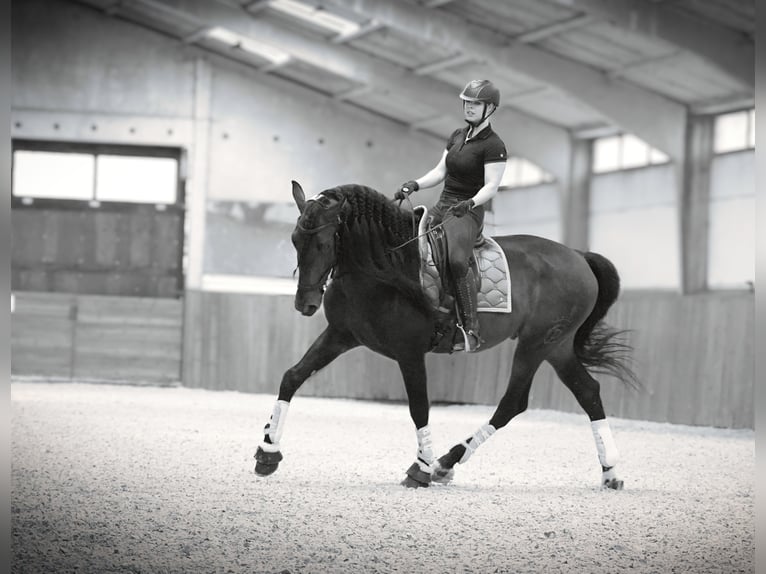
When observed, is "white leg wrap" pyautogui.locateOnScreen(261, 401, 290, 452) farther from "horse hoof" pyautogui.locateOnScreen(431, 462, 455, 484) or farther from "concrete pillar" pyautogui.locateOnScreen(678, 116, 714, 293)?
"concrete pillar" pyautogui.locateOnScreen(678, 116, 714, 293)

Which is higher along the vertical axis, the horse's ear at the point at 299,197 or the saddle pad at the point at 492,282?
the horse's ear at the point at 299,197

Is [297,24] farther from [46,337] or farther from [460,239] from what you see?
[460,239]

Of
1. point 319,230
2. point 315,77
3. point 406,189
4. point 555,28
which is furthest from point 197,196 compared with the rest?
point 319,230

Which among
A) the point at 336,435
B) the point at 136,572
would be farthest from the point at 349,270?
the point at 336,435

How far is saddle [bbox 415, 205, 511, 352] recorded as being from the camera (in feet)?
19.7

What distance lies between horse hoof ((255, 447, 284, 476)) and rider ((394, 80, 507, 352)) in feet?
4.50

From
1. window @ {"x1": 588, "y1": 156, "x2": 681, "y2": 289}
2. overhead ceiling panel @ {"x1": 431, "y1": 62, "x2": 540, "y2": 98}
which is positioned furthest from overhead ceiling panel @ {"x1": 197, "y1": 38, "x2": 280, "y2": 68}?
window @ {"x1": 588, "y1": 156, "x2": 681, "y2": 289}

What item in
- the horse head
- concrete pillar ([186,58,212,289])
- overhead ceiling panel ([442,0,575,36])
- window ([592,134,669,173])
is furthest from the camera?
concrete pillar ([186,58,212,289])

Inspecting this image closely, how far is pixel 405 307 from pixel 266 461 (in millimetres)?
1289

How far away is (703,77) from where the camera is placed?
14086mm

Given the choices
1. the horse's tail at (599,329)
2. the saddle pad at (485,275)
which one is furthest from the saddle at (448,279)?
the horse's tail at (599,329)

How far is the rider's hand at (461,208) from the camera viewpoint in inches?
231

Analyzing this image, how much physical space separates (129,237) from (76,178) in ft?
4.75

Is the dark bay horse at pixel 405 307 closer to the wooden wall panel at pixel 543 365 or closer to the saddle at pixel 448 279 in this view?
the saddle at pixel 448 279
